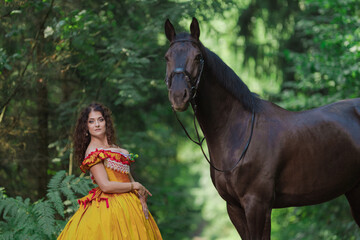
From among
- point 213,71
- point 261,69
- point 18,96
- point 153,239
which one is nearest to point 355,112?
point 213,71

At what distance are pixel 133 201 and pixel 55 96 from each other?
3.81 metres

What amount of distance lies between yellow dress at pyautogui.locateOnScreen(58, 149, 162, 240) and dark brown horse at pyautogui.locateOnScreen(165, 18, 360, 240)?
2.29 feet

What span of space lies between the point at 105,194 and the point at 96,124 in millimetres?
594

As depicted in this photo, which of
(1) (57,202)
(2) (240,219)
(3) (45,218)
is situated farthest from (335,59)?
(3) (45,218)

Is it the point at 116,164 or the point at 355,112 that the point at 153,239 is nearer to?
the point at 116,164

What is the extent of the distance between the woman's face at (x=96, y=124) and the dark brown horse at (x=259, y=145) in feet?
2.74

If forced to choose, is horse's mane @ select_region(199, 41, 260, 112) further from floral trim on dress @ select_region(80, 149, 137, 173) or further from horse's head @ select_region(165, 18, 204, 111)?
floral trim on dress @ select_region(80, 149, 137, 173)

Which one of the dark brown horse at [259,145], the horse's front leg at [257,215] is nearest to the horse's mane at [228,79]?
the dark brown horse at [259,145]

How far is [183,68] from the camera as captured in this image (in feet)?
9.53

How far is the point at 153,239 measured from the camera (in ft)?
11.0

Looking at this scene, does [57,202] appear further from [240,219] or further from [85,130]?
[240,219]

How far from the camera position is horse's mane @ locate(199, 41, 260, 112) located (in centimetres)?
315

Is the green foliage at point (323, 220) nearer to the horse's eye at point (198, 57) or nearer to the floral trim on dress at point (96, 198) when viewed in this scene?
the floral trim on dress at point (96, 198)

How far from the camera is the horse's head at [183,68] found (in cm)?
280
